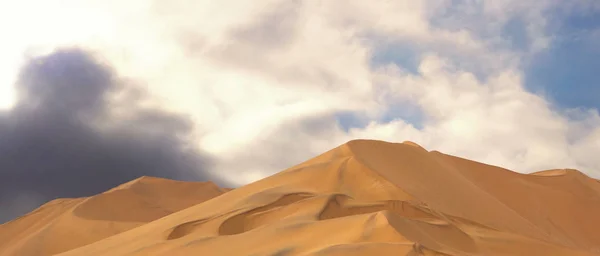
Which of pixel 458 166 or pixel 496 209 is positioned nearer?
pixel 496 209

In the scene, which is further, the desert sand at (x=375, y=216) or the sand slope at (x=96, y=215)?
the sand slope at (x=96, y=215)

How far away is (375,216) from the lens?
10.8 meters

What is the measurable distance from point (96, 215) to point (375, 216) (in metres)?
25.9

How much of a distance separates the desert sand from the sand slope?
15cm

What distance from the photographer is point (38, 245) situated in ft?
102

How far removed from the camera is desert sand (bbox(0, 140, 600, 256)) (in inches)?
424

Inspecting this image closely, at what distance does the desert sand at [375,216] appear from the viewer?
10.8 metres

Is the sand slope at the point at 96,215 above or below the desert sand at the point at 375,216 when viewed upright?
above

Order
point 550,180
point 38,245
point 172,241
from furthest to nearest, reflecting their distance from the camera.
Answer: point 38,245 < point 550,180 < point 172,241

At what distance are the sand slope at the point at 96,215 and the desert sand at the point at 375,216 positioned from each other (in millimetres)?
152

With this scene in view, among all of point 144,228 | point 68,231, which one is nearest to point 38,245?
point 68,231

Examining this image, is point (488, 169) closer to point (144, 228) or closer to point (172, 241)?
point (144, 228)

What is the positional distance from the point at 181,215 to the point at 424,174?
287 inches

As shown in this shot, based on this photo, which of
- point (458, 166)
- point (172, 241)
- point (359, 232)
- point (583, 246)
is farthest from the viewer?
point (458, 166)
